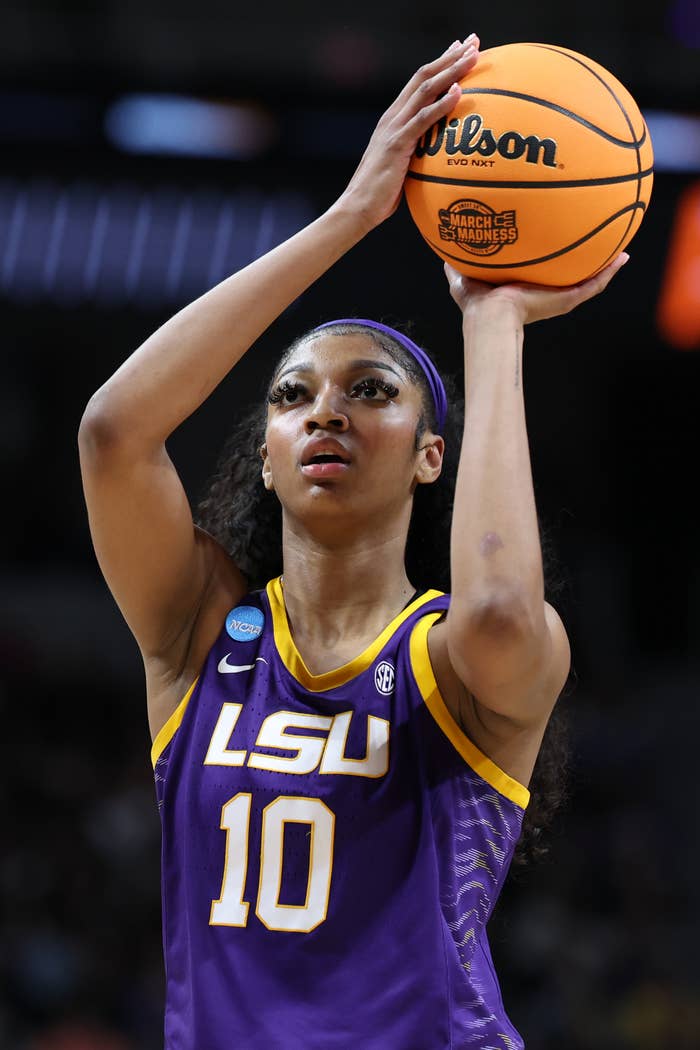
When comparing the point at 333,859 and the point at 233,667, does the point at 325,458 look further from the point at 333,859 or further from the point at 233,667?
the point at 333,859

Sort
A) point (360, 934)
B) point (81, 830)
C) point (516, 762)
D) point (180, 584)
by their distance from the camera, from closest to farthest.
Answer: point (360, 934) → point (516, 762) → point (180, 584) → point (81, 830)

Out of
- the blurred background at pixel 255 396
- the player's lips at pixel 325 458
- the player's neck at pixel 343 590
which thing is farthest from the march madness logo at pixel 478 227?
Answer: the blurred background at pixel 255 396

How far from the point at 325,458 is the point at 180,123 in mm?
5490

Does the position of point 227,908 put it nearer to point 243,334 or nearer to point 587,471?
point 243,334

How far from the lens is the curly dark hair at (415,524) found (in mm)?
3037

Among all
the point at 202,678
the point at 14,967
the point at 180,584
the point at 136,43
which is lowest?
the point at 14,967

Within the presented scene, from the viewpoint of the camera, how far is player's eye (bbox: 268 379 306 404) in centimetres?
285

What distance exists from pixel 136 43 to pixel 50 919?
5.89 m

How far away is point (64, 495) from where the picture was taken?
938 cm

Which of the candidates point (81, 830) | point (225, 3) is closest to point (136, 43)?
point (225, 3)

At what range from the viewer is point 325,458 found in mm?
2736

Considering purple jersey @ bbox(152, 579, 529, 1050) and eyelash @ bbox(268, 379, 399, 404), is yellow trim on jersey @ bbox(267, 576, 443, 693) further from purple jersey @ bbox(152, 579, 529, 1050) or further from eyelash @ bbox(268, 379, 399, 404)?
eyelash @ bbox(268, 379, 399, 404)

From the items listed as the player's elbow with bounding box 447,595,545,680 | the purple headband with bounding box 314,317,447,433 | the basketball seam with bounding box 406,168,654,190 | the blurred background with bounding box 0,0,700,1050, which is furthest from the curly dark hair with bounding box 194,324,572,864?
the blurred background with bounding box 0,0,700,1050

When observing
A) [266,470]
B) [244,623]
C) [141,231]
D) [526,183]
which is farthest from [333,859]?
[141,231]
